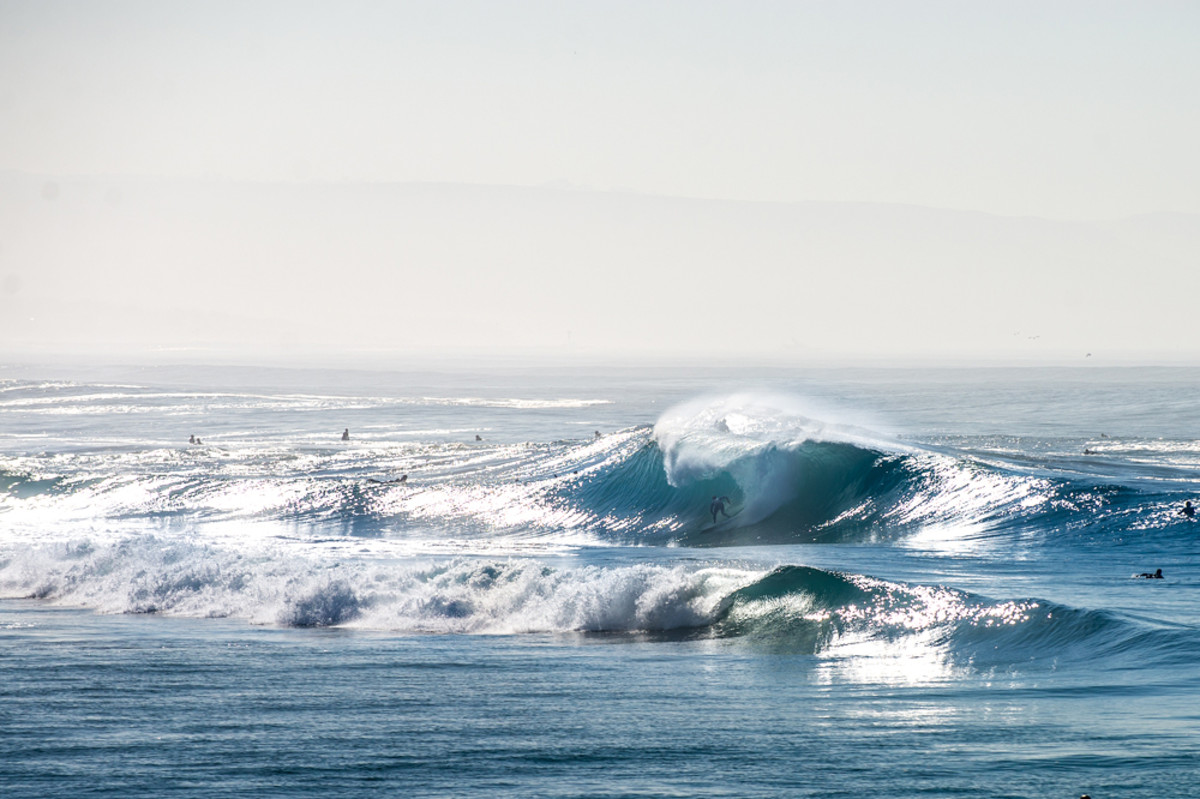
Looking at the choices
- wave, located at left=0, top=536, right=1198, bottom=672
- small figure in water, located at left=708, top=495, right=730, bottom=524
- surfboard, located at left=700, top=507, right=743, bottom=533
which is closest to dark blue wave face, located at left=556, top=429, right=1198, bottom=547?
surfboard, located at left=700, top=507, right=743, bottom=533

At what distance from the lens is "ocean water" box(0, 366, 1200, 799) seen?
932 centimetres

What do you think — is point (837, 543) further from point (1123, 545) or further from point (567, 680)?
point (567, 680)

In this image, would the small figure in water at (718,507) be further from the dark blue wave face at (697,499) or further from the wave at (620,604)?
the wave at (620,604)

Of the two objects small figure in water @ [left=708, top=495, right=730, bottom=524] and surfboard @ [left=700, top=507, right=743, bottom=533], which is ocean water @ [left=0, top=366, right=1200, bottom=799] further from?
small figure in water @ [left=708, top=495, right=730, bottom=524]

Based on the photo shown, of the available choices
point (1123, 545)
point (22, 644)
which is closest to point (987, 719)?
point (22, 644)

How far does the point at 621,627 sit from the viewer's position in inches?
616

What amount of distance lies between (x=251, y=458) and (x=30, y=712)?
111 ft

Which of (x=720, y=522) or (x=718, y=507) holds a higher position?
(x=718, y=507)

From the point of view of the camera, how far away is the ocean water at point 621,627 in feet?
30.6

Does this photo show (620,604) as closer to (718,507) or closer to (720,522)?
(720,522)

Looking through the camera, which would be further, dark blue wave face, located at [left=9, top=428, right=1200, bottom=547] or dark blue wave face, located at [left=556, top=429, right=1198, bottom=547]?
dark blue wave face, located at [left=9, top=428, right=1200, bottom=547]

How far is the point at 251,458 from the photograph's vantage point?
44.0m

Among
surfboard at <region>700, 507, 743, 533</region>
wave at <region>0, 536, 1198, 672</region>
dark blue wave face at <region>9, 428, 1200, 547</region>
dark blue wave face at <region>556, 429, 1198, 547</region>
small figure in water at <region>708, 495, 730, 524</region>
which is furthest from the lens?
small figure in water at <region>708, 495, 730, 524</region>

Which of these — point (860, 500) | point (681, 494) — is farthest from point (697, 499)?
point (860, 500)
